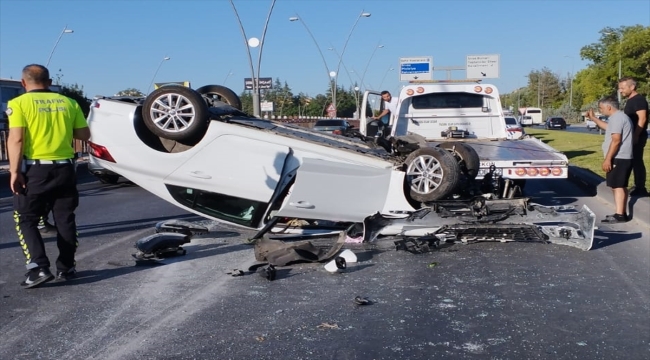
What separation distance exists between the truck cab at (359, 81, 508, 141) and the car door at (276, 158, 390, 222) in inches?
229

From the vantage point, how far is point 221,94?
32.0 feet

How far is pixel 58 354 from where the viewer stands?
4402 mm

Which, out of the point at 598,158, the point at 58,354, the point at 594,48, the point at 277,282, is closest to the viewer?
the point at 58,354

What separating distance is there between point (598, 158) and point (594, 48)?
60.8m

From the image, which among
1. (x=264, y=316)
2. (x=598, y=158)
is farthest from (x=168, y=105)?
(x=598, y=158)

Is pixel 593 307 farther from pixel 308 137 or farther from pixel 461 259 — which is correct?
pixel 308 137

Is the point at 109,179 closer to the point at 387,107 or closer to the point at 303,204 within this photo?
the point at 387,107

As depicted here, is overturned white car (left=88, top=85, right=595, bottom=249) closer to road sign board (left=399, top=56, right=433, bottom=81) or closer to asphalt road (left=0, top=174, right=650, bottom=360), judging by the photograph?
asphalt road (left=0, top=174, right=650, bottom=360)

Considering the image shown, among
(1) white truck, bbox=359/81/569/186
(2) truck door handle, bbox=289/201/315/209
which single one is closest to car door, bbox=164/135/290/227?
(2) truck door handle, bbox=289/201/315/209

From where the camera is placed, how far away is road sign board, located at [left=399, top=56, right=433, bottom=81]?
1703 centimetres

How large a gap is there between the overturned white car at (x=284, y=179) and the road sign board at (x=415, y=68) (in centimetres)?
950

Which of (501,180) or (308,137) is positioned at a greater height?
(308,137)

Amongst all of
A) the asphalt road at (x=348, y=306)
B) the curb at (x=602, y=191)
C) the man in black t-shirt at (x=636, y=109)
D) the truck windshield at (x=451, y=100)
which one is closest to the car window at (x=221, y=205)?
the asphalt road at (x=348, y=306)

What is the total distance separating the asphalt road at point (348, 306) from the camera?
4496 mm
